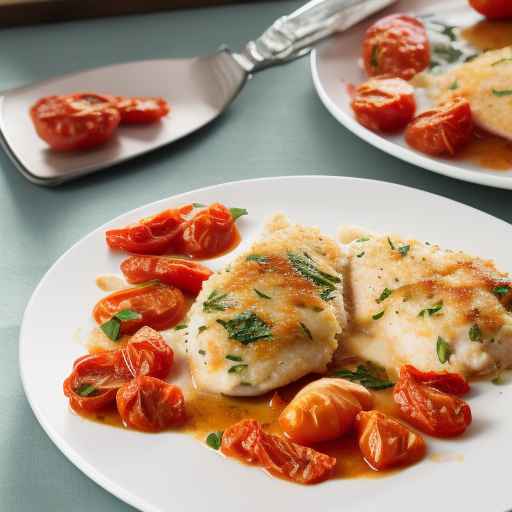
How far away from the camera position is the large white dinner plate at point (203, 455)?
2.26 meters

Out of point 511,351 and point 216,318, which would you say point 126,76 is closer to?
point 216,318

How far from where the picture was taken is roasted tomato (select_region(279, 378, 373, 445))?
2.41 metres

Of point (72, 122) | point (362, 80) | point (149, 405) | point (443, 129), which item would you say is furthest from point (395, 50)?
point (149, 405)

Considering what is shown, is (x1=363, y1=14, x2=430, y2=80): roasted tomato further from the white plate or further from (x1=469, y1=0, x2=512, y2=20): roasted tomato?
(x1=469, y1=0, x2=512, y2=20): roasted tomato

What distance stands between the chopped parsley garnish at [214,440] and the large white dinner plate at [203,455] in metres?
0.02

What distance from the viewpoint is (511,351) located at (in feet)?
8.68

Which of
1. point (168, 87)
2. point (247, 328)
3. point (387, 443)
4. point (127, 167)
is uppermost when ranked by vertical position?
point (247, 328)

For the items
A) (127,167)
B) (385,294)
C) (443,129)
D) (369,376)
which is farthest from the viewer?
(127,167)

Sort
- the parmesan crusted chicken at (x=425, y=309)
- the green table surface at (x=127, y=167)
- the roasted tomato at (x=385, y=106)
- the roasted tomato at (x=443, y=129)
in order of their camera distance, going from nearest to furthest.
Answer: the parmesan crusted chicken at (x=425, y=309), the green table surface at (x=127, y=167), the roasted tomato at (x=443, y=129), the roasted tomato at (x=385, y=106)

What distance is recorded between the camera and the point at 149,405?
253 centimetres

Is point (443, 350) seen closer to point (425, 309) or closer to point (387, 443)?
point (425, 309)

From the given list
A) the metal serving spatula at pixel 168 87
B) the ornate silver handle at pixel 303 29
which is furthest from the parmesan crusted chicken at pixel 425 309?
the ornate silver handle at pixel 303 29

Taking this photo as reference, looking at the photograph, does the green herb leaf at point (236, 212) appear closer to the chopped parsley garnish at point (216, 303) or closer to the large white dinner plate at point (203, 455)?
the large white dinner plate at point (203, 455)

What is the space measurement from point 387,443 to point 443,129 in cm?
191
